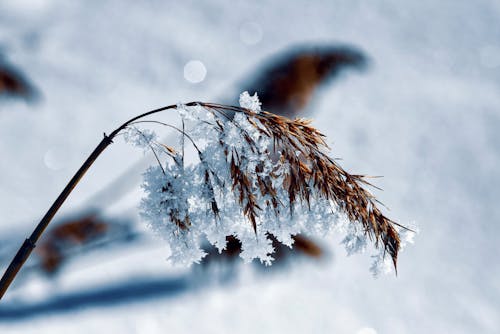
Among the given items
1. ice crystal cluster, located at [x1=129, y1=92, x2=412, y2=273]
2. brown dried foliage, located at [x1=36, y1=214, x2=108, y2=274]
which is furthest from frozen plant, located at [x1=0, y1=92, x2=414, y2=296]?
brown dried foliage, located at [x1=36, y1=214, x2=108, y2=274]

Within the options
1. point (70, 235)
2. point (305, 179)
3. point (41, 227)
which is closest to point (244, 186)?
point (305, 179)

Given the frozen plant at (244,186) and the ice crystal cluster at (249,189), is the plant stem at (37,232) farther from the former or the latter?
the ice crystal cluster at (249,189)

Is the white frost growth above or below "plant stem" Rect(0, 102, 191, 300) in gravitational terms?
above

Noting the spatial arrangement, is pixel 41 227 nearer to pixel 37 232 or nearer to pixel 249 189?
pixel 37 232

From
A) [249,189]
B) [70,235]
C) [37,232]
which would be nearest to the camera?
[37,232]

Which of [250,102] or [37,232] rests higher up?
[250,102]

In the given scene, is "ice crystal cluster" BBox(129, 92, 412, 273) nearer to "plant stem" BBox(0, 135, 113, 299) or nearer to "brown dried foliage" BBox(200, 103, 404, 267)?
"brown dried foliage" BBox(200, 103, 404, 267)

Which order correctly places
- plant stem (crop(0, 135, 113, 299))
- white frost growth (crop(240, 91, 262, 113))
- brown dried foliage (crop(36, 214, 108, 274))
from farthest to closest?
brown dried foliage (crop(36, 214, 108, 274)), white frost growth (crop(240, 91, 262, 113)), plant stem (crop(0, 135, 113, 299))

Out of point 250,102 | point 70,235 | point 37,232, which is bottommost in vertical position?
point 37,232
